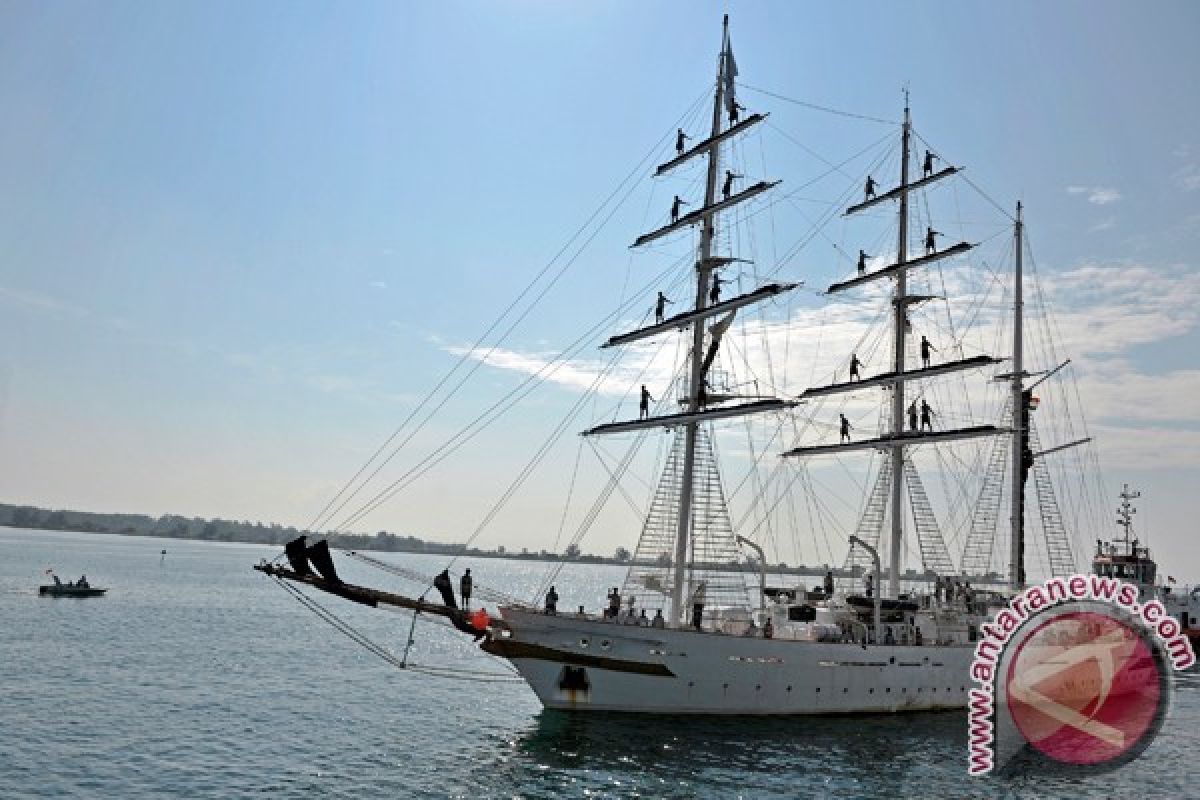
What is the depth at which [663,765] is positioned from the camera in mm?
24266

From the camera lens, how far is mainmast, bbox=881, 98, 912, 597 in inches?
1620

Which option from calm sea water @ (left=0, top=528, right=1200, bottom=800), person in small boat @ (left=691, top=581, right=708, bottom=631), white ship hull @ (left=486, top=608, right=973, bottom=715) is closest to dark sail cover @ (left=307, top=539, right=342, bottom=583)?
calm sea water @ (left=0, top=528, right=1200, bottom=800)

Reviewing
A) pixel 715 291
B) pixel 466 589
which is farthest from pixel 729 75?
pixel 466 589

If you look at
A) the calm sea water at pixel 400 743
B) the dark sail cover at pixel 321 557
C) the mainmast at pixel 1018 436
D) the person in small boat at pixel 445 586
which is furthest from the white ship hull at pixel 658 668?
the mainmast at pixel 1018 436

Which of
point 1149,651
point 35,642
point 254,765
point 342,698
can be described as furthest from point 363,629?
point 1149,651

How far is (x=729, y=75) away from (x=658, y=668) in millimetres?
23761

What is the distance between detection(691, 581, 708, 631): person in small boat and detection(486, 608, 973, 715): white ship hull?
4.44ft

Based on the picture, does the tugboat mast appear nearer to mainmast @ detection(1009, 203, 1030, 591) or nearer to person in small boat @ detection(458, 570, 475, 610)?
person in small boat @ detection(458, 570, 475, 610)

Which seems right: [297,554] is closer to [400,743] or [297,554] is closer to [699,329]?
[400,743]

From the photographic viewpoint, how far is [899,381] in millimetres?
44469

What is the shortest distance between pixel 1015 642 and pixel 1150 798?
12909 millimetres

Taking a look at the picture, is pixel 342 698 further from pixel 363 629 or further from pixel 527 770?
pixel 363 629

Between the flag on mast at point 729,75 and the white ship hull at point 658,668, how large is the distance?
68.9ft

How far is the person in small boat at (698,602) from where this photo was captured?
30717 millimetres
